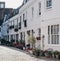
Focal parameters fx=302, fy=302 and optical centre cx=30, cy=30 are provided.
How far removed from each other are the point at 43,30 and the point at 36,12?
5.76 metres

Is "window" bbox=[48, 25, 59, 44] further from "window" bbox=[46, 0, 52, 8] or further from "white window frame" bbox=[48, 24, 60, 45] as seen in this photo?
"window" bbox=[46, 0, 52, 8]

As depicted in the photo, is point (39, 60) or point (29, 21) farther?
point (29, 21)

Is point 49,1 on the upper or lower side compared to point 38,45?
upper

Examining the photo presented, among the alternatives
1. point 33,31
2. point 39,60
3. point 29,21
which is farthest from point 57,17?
Answer: point 29,21

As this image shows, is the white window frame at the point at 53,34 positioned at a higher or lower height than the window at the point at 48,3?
lower

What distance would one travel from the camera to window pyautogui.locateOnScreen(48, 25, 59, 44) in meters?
30.8

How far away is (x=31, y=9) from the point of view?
138 feet

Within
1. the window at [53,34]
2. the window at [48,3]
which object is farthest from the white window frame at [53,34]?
the window at [48,3]

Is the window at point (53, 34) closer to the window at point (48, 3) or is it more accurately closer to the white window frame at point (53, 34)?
the white window frame at point (53, 34)

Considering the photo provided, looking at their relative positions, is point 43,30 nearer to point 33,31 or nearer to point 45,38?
point 45,38

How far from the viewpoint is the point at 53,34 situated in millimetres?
31125

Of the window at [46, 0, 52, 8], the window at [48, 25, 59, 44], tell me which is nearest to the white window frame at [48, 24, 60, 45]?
the window at [48, 25, 59, 44]

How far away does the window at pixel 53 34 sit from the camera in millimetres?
30750

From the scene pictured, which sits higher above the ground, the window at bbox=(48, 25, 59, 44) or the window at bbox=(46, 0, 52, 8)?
the window at bbox=(46, 0, 52, 8)
